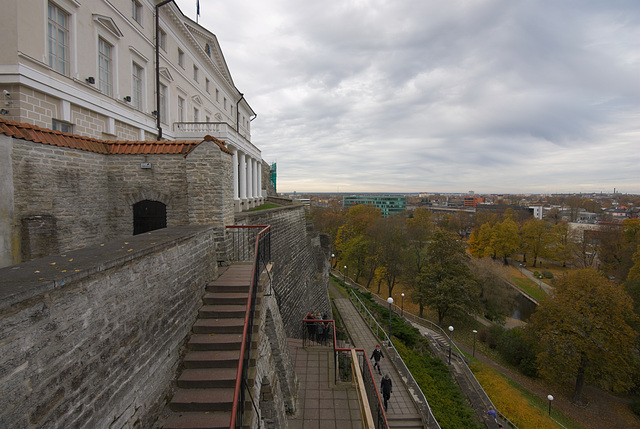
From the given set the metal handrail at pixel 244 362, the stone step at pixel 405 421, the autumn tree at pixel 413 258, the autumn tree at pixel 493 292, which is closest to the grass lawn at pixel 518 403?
the stone step at pixel 405 421

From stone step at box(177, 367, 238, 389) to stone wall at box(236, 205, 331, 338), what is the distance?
4693 mm

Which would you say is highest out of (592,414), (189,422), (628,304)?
(189,422)

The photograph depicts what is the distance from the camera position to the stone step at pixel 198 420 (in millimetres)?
3543

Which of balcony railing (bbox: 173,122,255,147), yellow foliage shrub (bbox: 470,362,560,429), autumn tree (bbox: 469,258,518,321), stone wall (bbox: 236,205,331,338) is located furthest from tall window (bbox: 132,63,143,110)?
autumn tree (bbox: 469,258,518,321)

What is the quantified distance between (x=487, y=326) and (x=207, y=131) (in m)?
25.4

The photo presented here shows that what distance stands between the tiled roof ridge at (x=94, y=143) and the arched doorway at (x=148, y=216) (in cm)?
127

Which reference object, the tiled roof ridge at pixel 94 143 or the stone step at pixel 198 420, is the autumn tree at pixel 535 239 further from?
the stone step at pixel 198 420

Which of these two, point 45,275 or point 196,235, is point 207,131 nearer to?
point 196,235

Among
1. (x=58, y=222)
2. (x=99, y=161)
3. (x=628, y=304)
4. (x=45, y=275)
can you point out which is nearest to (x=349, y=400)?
(x=45, y=275)

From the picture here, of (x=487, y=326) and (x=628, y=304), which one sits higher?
(x=628, y=304)

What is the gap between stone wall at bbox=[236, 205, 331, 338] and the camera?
10766 mm

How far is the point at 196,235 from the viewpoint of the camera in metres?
5.17

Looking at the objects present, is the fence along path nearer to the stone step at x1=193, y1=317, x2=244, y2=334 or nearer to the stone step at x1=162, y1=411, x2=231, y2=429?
the stone step at x1=193, y1=317, x2=244, y2=334

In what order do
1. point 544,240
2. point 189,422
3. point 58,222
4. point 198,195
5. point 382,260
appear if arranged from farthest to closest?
point 544,240 < point 382,260 < point 198,195 < point 58,222 < point 189,422
